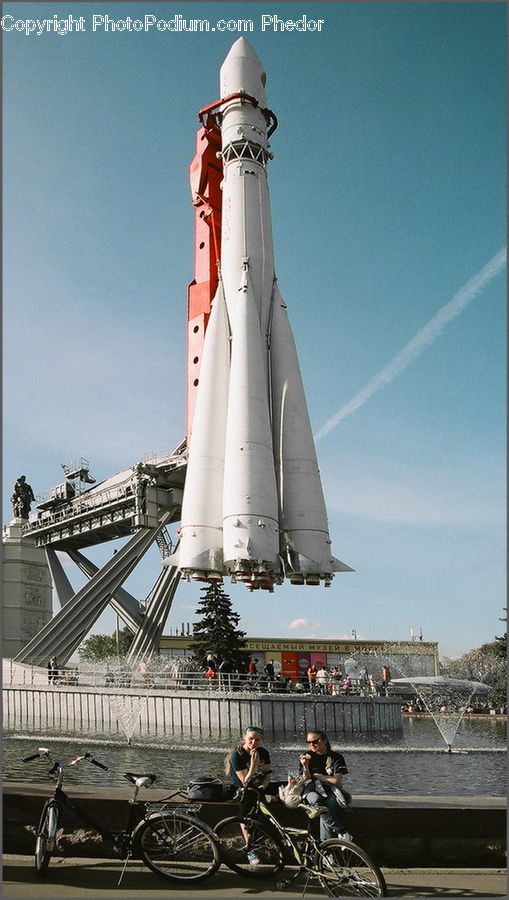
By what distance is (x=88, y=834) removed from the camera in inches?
283

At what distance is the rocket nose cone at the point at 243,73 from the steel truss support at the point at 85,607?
18.1 metres

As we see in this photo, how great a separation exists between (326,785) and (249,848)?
84 centimetres

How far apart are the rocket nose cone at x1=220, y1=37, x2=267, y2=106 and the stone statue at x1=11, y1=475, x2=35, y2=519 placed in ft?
83.0

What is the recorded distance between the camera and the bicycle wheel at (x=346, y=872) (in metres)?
6.00

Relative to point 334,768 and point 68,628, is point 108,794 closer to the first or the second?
point 334,768

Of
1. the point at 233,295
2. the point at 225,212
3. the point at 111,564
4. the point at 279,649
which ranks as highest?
the point at 225,212

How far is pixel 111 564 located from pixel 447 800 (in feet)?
96.6

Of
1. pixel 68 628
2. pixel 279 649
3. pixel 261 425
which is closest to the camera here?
pixel 261 425

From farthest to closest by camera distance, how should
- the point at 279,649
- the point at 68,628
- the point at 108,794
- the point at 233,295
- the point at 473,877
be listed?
the point at 279,649 < the point at 68,628 < the point at 233,295 < the point at 108,794 < the point at 473,877

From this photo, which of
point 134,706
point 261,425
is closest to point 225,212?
point 261,425

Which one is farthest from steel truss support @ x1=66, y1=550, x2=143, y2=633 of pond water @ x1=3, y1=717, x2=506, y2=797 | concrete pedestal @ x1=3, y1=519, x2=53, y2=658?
pond water @ x1=3, y1=717, x2=506, y2=797

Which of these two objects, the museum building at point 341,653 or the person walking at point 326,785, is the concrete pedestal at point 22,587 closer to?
the museum building at point 341,653

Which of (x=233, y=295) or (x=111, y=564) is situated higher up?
(x=233, y=295)

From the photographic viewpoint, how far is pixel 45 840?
21.9 ft
